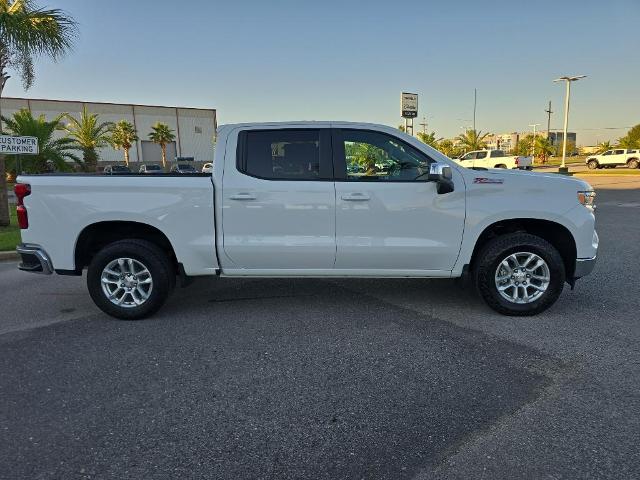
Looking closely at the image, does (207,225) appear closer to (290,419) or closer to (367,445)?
(290,419)

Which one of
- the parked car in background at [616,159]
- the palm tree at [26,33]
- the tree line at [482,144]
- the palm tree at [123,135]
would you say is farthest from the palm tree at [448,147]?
the palm tree at [26,33]

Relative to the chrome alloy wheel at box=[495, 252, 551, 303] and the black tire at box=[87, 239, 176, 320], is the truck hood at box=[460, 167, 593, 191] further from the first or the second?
the black tire at box=[87, 239, 176, 320]

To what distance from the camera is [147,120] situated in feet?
216

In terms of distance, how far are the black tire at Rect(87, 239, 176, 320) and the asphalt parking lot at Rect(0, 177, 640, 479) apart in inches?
7.5

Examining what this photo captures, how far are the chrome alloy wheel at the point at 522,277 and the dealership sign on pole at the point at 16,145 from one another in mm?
9369

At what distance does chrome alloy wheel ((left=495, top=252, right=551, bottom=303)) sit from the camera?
4.49 metres

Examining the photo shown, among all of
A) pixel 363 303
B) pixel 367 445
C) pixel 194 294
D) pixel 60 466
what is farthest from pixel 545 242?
pixel 60 466

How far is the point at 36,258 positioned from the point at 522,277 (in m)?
4.93

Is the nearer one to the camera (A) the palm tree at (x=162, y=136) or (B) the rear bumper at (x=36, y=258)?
(B) the rear bumper at (x=36, y=258)

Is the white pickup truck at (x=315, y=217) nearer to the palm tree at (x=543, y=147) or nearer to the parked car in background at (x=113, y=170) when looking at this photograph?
the parked car in background at (x=113, y=170)

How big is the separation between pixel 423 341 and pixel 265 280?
2768 mm

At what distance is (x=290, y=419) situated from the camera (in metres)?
2.82

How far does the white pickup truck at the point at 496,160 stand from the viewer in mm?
30697

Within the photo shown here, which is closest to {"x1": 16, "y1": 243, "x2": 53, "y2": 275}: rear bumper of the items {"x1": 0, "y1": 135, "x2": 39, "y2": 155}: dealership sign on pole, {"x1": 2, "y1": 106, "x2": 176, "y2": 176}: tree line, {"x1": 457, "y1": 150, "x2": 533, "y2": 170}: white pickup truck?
{"x1": 0, "y1": 135, "x2": 39, "y2": 155}: dealership sign on pole
